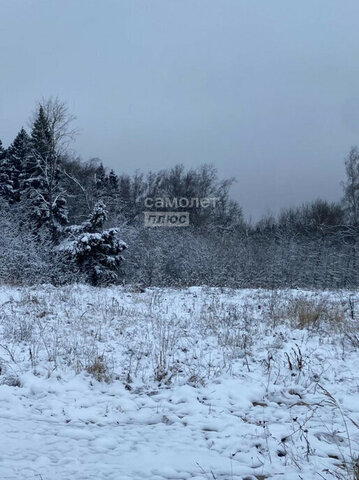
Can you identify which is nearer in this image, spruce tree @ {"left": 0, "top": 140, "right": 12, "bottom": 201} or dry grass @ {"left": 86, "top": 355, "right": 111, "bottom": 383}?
dry grass @ {"left": 86, "top": 355, "right": 111, "bottom": 383}

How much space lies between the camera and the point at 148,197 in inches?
1929

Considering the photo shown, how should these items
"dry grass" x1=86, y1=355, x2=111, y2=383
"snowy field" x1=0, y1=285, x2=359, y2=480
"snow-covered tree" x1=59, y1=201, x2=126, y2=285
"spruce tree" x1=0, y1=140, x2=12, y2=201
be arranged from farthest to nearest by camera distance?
1. "spruce tree" x1=0, y1=140, x2=12, y2=201
2. "snow-covered tree" x1=59, y1=201, x2=126, y2=285
3. "dry grass" x1=86, y1=355, x2=111, y2=383
4. "snowy field" x1=0, y1=285, x2=359, y2=480

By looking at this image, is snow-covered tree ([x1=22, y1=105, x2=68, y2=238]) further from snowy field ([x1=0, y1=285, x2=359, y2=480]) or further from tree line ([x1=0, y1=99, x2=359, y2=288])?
snowy field ([x1=0, y1=285, x2=359, y2=480])

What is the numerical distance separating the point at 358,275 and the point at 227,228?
69.3ft

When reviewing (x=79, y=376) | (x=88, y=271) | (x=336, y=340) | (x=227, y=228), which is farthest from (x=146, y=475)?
(x=227, y=228)

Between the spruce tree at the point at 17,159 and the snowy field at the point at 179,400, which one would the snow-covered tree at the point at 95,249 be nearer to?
the snowy field at the point at 179,400

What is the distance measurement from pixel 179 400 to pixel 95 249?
13.0 m

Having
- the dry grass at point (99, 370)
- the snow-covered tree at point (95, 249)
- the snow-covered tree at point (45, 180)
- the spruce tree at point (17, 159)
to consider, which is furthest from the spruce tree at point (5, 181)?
the dry grass at point (99, 370)

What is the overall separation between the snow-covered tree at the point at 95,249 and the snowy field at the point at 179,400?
877 centimetres

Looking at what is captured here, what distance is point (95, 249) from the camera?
16.2 m

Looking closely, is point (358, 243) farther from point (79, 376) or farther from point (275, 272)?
point (79, 376)

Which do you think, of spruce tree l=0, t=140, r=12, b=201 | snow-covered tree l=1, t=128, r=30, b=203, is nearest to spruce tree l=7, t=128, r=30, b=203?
snow-covered tree l=1, t=128, r=30, b=203

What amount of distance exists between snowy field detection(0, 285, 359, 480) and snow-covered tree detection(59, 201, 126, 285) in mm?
8774

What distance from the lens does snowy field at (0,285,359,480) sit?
8.38 ft
